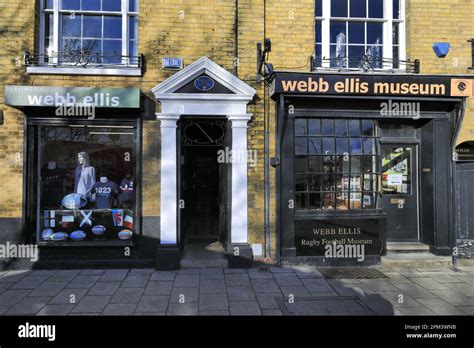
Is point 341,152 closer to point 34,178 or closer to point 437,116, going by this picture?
point 437,116

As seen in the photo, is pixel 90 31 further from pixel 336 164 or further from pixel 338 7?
pixel 336 164

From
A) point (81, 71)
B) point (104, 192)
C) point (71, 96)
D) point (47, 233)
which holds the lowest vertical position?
point (47, 233)

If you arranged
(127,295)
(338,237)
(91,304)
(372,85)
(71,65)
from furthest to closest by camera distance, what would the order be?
(338,237) < (71,65) < (372,85) < (127,295) < (91,304)

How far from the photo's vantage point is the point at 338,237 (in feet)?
22.5

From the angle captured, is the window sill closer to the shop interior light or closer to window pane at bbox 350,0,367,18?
window pane at bbox 350,0,367,18

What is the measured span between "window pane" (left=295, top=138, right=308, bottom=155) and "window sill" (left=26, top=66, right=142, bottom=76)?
346 cm

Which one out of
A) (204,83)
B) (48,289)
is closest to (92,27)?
(204,83)

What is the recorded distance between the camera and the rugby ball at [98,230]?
6.74m

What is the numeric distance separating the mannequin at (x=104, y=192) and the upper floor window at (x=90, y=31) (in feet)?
7.82

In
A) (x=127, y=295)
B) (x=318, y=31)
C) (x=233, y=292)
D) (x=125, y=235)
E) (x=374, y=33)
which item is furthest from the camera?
(x=374, y=33)

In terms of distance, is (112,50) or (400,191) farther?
(400,191)

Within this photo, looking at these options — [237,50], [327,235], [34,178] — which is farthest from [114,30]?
[327,235]

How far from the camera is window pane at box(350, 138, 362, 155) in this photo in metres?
7.14

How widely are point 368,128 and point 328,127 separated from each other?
886mm
